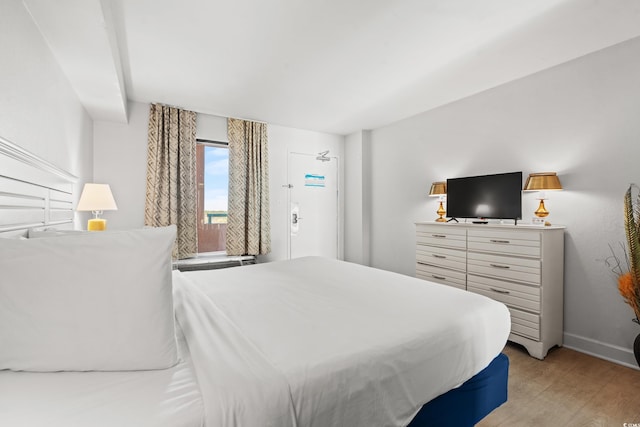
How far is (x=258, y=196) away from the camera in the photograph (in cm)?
450

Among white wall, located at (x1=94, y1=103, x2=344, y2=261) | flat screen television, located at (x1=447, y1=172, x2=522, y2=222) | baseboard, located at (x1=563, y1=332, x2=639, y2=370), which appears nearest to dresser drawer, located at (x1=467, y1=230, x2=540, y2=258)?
flat screen television, located at (x1=447, y1=172, x2=522, y2=222)

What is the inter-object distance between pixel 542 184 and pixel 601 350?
1.52 metres

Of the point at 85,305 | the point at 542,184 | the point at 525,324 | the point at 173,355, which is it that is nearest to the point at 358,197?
the point at 542,184

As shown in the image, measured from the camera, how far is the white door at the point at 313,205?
4.98 metres

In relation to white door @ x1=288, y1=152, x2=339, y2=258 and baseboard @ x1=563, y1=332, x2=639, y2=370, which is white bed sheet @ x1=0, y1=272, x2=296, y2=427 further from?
white door @ x1=288, y1=152, x2=339, y2=258

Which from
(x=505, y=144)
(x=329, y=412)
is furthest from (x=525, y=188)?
(x=329, y=412)

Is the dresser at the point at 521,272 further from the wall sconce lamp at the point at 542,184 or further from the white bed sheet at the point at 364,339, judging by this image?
the white bed sheet at the point at 364,339

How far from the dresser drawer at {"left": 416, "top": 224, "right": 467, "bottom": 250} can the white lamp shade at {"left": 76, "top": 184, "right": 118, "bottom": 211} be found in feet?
11.2

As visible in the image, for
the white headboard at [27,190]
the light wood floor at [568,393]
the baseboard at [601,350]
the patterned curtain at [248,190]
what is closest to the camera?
the white headboard at [27,190]

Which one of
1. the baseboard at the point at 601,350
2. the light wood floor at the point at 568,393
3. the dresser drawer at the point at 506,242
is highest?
the dresser drawer at the point at 506,242

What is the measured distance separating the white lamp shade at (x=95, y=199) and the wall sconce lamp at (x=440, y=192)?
364 centimetres

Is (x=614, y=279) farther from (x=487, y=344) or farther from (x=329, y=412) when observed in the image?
(x=329, y=412)

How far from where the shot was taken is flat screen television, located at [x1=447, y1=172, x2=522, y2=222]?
9.46 feet

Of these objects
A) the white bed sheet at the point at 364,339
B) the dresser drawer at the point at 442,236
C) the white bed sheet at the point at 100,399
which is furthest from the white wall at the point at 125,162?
the dresser drawer at the point at 442,236
